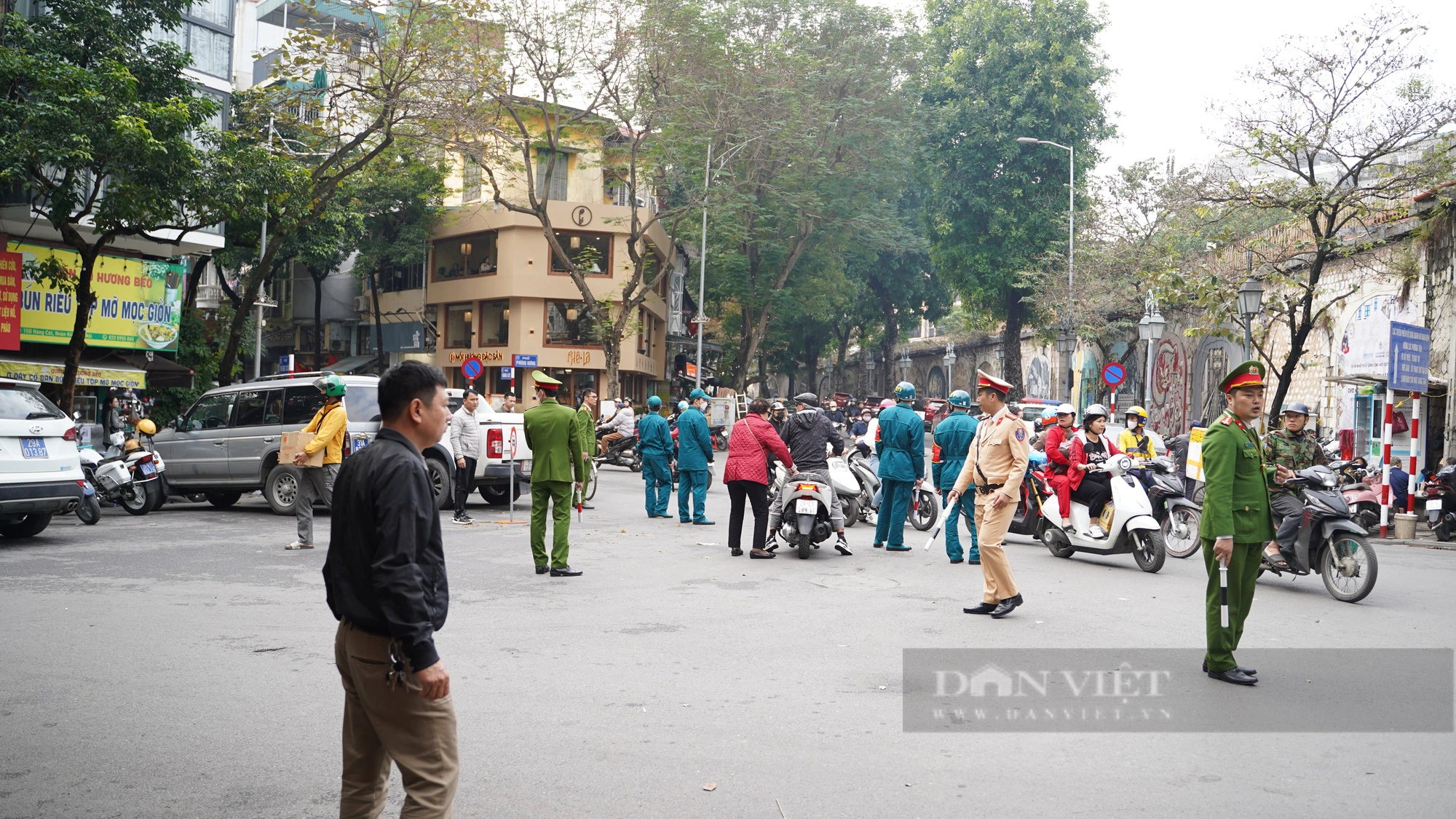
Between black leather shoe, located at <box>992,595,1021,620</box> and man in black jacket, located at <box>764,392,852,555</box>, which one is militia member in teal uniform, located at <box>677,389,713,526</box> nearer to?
man in black jacket, located at <box>764,392,852,555</box>

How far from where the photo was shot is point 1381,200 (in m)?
19.8

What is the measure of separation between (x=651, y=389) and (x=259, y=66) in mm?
21456

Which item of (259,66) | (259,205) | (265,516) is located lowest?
(265,516)

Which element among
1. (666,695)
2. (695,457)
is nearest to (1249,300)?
(695,457)

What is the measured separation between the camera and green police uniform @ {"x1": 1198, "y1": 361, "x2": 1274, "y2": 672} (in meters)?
6.29

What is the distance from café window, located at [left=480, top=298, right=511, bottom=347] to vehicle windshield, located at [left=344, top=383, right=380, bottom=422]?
92.1 ft

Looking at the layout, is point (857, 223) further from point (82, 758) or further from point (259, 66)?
point (82, 758)

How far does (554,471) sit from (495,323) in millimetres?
34599

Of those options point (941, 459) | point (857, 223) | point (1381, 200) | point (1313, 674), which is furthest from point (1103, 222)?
point (1313, 674)

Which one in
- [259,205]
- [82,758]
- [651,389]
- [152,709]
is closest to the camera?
[82,758]

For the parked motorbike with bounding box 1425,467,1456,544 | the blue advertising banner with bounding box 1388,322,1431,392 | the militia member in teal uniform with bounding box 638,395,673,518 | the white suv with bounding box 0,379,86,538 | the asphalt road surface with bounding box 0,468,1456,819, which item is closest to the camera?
the asphalt road surface with bounding box 0,468,1456,819

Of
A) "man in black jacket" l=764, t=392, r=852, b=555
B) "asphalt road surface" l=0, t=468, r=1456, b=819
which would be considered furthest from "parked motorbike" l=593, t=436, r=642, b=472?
"asphalt road surface" l=0, t=468, r=1456, b=819

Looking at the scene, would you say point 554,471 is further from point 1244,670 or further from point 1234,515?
point 1244,670

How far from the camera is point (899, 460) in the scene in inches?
486
